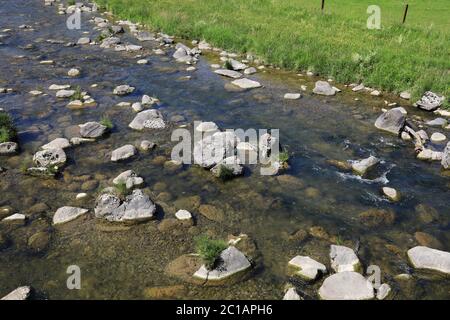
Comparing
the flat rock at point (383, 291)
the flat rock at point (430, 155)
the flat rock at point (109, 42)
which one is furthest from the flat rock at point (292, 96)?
the flat rock at point (109, 42)

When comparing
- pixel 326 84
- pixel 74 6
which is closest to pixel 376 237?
pixel 326 84

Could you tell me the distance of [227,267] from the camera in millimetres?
8344

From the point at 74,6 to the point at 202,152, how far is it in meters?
24.8

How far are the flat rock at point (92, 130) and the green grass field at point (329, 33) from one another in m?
9.92

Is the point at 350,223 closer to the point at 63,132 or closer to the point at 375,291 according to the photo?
the point at 375,291

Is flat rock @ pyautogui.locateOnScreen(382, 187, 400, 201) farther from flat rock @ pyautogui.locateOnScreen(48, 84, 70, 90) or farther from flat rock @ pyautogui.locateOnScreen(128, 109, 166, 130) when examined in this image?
flat rock @ pyautogui.locateOnScreen(48, 84, 70, 90)

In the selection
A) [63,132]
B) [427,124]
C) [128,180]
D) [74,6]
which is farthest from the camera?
[74,6]

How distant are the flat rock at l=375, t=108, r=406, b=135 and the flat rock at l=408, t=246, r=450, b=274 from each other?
6.05 meters

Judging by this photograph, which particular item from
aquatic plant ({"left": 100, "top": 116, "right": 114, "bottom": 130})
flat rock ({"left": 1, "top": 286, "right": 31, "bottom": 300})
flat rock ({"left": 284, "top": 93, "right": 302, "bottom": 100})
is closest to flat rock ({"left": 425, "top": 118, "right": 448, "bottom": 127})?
flat rock ({"left": 284, "top": 93, "right": 302, "bottom": 100})

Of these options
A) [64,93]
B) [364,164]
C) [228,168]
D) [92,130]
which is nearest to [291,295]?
[228,168]

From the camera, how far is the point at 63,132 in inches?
548

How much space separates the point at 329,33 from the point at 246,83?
764 centimetres

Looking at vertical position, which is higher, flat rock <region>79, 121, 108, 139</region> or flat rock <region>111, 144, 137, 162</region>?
flat rock <region>79, 121, 108, 139</region>

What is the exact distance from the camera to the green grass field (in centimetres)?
1834
